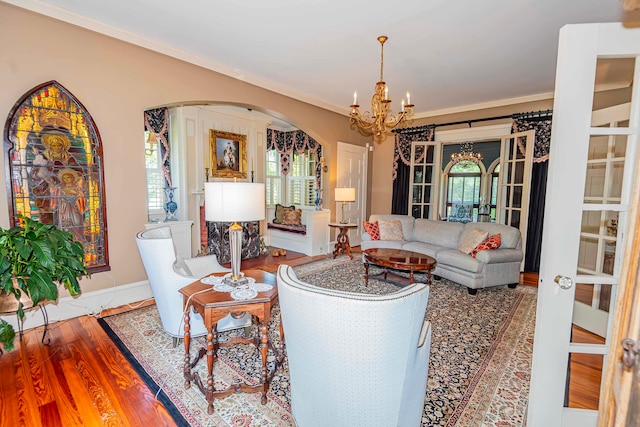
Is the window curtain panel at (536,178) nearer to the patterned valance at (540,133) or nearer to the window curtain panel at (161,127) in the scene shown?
the patterned valance at (540,133)

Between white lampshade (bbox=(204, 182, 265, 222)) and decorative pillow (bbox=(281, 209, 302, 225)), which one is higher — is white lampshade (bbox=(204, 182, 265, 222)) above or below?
above

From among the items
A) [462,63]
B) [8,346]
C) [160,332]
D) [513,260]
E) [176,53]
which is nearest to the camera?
[8,346]

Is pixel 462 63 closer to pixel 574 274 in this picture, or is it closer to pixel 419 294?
pixel 574 274

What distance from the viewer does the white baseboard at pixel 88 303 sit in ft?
8.96

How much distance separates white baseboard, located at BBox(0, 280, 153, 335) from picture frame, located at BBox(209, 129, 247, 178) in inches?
102

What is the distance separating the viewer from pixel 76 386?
6.44 ft

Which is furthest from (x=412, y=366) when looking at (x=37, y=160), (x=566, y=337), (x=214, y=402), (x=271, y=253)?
(x=271, y=253)

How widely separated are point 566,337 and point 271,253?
17.0 ft

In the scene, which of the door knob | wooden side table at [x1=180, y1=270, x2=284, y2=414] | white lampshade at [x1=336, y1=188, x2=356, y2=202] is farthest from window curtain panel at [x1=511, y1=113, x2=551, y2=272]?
wooden side table at [x1=180, y1=270, x2=284, y2=414]

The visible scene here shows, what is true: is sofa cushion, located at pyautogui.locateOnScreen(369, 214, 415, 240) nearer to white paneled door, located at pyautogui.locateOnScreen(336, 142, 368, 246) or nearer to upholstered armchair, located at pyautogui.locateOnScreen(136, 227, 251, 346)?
white paneled door, located at pyautogui.locateOnScreen(336, 142, 368, 246)

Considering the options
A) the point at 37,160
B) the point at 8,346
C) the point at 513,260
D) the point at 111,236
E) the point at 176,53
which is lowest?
the point at 8,346

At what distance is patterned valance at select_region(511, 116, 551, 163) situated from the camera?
4668 mm

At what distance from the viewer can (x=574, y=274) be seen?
1.39m

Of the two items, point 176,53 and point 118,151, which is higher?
point 176,53
